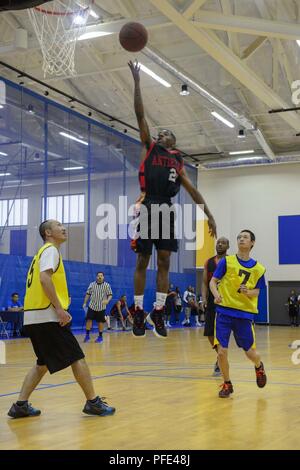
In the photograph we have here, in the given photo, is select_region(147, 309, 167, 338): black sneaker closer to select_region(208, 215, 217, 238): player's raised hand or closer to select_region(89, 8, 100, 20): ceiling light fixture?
select_region(208, 215, 217, 238): player's raised hand

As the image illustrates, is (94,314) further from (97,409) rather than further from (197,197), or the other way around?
(197,197)

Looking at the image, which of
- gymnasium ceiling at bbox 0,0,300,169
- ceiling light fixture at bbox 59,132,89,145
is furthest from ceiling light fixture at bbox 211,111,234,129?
ceiling light fixture at bbox 59,132,89,145

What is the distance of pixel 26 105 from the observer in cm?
1906

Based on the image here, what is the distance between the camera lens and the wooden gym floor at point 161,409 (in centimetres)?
462

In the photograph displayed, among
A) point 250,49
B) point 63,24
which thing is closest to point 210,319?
point 63,24

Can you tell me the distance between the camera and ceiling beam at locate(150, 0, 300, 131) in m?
12.6

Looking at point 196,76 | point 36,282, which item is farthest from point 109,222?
point 36,282

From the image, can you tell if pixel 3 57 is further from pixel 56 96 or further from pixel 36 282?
pixel 36 282

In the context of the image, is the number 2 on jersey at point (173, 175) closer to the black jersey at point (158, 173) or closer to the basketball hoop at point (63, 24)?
the black jersey at point (158, 173)

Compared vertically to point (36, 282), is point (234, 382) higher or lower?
lower

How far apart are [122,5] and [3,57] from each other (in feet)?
15.9

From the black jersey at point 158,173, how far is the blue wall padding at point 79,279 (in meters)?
13.0

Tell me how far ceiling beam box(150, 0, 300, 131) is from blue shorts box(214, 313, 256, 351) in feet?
24.9

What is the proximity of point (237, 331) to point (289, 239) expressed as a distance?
21.4 metres
